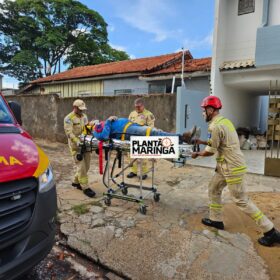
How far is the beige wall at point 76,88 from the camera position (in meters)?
13.9

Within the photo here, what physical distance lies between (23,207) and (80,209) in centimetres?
214

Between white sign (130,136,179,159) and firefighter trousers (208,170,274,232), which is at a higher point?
white sign (130,136,179,159)

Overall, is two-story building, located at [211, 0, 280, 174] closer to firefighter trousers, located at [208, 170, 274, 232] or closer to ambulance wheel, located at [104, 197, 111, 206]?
firefighter trousers, located at [208, 170, 274, 232]

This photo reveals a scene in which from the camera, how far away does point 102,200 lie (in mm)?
4613

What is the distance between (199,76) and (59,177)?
635 cm

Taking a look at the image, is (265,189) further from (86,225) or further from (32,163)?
(32,163)

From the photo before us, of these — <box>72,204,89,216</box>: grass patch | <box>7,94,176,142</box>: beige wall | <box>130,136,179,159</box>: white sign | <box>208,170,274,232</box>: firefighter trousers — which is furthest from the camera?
<box>7,94,176,142</box>: beige wall

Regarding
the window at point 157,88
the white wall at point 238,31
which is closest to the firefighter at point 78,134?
the white wall at point 238,31

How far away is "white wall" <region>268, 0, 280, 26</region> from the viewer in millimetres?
7562

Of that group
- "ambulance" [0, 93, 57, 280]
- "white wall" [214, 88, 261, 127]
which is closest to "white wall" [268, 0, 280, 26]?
"white wall" [214, 88, 261, 127]

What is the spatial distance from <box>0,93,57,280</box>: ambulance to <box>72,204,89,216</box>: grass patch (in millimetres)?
1679

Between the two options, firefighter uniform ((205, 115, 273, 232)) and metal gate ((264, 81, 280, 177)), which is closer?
firefighter uniform ((205, 115, 273, 232))

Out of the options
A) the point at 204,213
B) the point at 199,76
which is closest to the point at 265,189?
the point at 204,213

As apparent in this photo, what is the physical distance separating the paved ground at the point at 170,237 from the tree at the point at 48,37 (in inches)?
900
